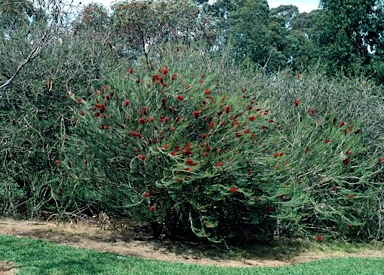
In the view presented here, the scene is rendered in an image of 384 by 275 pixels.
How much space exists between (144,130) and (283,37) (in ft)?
83.6

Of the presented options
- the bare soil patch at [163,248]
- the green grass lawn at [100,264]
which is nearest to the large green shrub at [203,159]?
the bare soil patch at [163,248]

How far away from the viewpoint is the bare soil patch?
9273 millimetres

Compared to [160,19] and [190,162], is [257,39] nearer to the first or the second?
[160,19]

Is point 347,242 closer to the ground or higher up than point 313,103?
closer to the ground

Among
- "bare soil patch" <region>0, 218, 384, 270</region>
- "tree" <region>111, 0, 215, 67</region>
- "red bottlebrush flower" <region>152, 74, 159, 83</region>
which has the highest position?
"tree" <region>111, 0, 215, 67</region>

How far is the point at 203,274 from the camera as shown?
788 cm

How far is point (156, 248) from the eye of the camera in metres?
9.61

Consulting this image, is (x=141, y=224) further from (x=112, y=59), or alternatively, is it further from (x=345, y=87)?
(x=345, y=87)

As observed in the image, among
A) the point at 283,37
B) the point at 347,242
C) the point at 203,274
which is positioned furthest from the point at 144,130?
the point at 283,37

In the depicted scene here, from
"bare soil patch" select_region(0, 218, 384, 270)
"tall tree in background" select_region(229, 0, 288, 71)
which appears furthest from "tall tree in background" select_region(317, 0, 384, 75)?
"bare soil patch" select_region(0, 218, 384, 270)

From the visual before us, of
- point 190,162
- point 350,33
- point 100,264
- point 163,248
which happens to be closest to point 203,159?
point 190,162

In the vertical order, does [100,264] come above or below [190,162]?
below

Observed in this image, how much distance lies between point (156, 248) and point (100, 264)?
1666 millimetres

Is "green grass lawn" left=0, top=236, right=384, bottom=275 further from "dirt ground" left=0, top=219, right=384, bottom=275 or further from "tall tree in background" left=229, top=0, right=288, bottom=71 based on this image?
"tall tree in background" left=229, top=0, right=288, bottom=71
